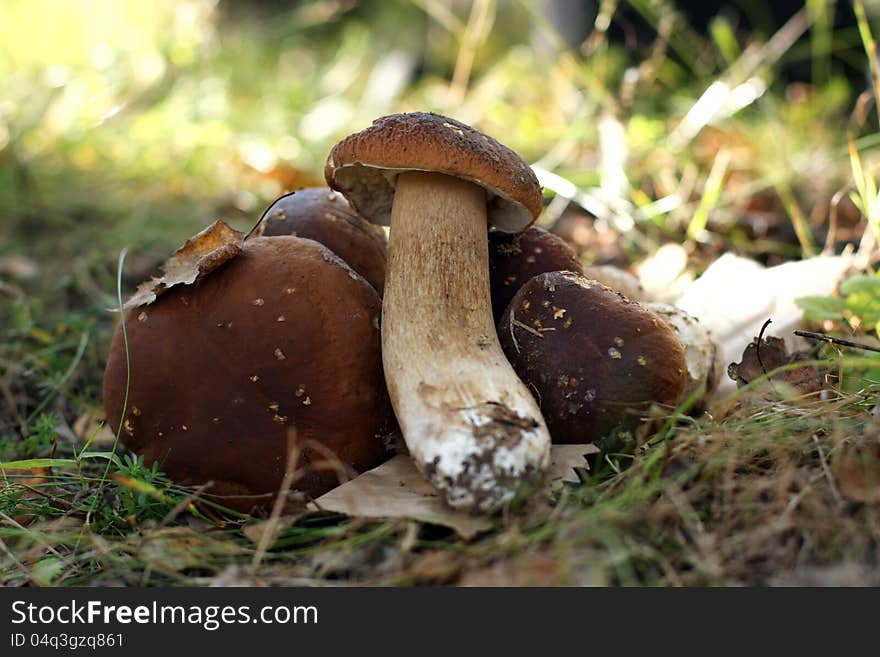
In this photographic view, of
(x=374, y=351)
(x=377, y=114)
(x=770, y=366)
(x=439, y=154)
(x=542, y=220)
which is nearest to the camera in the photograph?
(x=439, y=154)

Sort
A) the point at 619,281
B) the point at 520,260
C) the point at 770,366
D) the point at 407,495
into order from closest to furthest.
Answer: the point at 407,495 < the point at 770,366 < the point at 520,260 < the point at 619,281

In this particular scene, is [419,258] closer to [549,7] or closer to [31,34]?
[549,7]

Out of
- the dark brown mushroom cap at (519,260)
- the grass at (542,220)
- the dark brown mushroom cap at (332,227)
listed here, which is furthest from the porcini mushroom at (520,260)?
the grass at (542,220)

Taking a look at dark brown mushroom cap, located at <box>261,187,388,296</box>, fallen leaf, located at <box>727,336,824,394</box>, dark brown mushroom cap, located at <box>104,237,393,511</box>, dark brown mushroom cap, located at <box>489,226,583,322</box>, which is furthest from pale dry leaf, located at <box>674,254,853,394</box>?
dark brown mushroom cap, located at <box>104,237,393,511</box>

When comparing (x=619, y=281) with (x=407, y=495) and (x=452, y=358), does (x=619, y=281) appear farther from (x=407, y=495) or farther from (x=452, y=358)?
(x=407, y=495)

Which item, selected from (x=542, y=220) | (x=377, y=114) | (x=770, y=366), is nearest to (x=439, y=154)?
(x=770, y=366)

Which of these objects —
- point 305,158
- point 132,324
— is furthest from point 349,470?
point 305,158

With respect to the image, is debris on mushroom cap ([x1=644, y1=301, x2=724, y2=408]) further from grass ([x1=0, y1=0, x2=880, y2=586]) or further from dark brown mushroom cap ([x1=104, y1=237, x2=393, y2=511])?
dark brown mushroom cap ([x1=104, y1=237, x2=393, y2=511])
